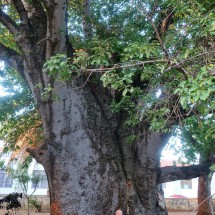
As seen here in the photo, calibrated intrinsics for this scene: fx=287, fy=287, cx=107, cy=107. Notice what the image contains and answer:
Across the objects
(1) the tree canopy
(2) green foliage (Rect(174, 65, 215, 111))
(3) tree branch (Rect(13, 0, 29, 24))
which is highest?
(3) tree branch (Rect(13, 0, 29, 24))

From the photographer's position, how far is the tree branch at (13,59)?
4.73 meters

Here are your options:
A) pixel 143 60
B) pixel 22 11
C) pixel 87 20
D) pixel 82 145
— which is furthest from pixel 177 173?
pixel 22 11

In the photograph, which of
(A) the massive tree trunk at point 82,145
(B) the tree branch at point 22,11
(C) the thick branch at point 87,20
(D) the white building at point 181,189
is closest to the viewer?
(A) the massive tree trunk at point 82,145

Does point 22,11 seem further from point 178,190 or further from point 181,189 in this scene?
point 181,189

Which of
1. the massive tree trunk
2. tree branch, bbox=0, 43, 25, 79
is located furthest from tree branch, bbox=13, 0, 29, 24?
tree branch, bbox=0, 43, 25, 79

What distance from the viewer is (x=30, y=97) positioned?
20.4ft

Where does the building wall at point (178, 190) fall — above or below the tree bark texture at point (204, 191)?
below

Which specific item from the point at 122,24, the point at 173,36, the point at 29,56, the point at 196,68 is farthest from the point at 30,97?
the point at 196,68

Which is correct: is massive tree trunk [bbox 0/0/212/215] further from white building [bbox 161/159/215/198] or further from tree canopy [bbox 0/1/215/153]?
white building [bbox 161/159/215/198]

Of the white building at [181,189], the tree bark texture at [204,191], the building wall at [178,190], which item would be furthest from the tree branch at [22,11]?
the building wall at [178,190]

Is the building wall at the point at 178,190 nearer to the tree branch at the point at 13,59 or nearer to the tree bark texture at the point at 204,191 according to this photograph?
the tree bark texture at the point at 204,191

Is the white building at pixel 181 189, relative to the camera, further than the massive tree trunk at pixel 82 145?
Yes

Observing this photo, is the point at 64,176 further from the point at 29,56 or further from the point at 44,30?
the point at 44,30

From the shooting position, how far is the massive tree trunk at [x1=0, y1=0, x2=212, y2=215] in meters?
3.96
